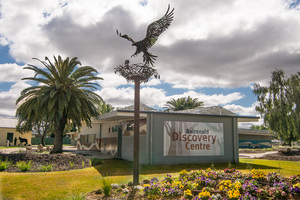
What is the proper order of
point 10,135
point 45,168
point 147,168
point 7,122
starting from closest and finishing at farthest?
point 45,168, point 147,168, point 10,135, point 7,122

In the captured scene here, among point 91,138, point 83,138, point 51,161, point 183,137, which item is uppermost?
point 183,137

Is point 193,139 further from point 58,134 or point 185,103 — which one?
point 185,103

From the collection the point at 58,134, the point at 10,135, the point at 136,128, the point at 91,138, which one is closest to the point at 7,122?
the point at 10,135

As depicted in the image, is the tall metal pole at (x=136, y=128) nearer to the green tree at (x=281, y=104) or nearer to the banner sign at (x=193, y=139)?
the banner sign at (x=193, y=139)

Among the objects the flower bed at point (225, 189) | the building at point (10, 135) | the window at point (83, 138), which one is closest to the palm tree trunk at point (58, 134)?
the window at point (83, 138)

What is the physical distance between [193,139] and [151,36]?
8.87 m

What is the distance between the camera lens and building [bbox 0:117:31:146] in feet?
139

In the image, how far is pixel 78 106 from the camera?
56.0ft

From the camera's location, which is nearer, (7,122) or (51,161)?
(51,161)

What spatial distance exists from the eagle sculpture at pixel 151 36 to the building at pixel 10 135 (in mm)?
39473

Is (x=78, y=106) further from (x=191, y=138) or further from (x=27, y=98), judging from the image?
(x=191, y=138)

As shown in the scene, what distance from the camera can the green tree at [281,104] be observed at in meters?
24.6

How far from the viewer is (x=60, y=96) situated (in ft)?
56.2

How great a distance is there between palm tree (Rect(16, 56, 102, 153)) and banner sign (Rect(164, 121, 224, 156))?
645cm
